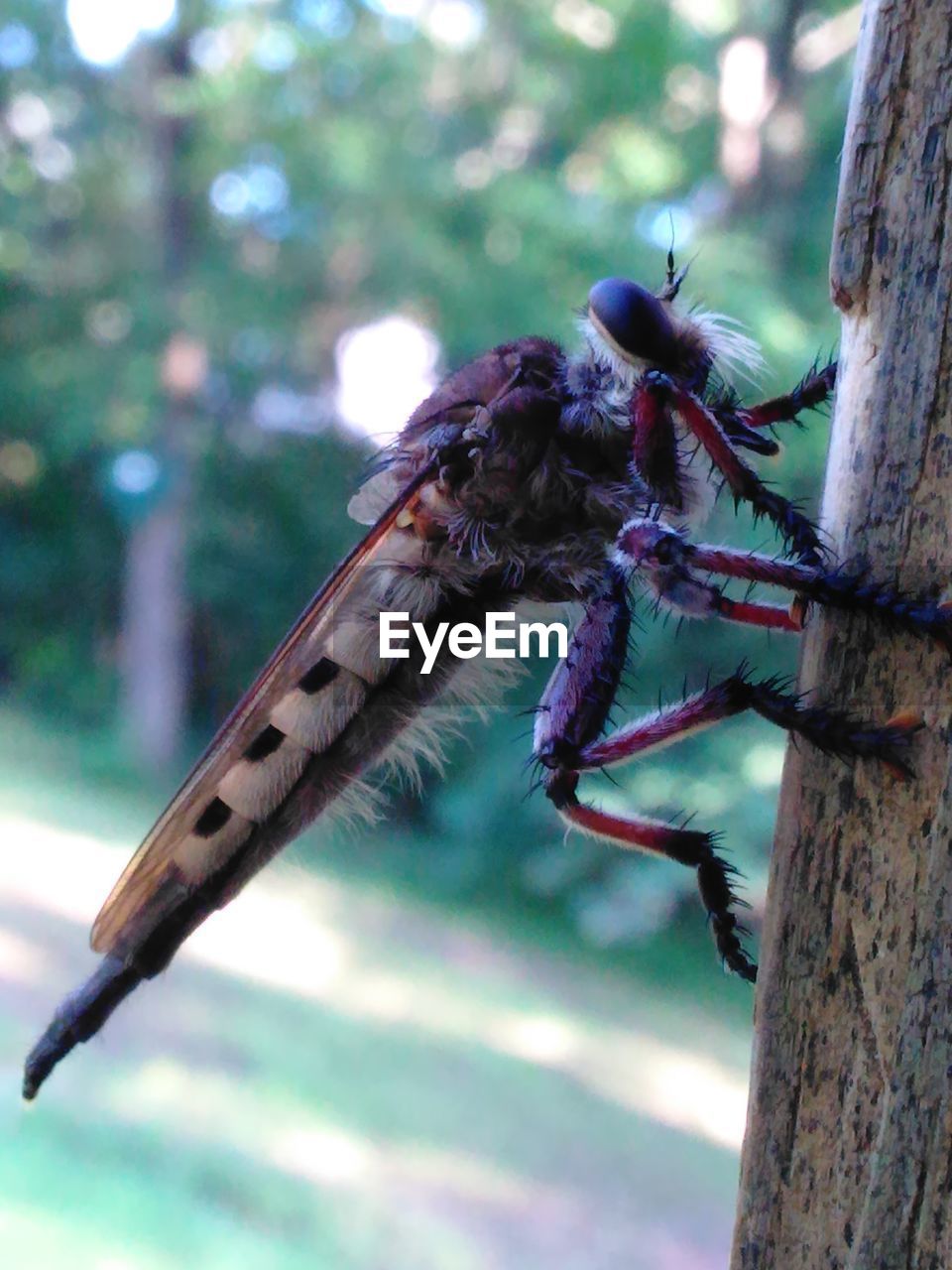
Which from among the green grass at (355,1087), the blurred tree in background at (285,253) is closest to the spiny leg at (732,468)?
the green grass at (355,1087)

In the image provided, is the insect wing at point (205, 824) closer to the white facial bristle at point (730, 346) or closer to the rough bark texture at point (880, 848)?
the white facial bristle at point (730, 346)

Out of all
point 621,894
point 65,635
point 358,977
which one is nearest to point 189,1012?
point 358,977

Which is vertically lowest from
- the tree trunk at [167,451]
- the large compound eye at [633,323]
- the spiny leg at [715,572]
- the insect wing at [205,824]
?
the insect wing at [205,824]

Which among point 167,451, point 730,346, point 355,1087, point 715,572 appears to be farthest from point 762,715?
point 167,451

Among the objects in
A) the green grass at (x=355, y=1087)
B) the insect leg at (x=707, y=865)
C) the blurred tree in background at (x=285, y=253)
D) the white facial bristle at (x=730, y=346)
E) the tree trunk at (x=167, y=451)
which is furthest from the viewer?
the tree trunk at (x=167, y=451)

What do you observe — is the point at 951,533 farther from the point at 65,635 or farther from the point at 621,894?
the point at 65,635

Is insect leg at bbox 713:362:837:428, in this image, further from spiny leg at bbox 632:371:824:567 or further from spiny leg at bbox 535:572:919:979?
spiny leg at bbox 535:572:919:979

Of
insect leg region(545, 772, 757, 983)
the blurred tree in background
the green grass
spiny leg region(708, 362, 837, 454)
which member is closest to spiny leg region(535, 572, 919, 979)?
insect leg region(545, 772, 757, 983)
